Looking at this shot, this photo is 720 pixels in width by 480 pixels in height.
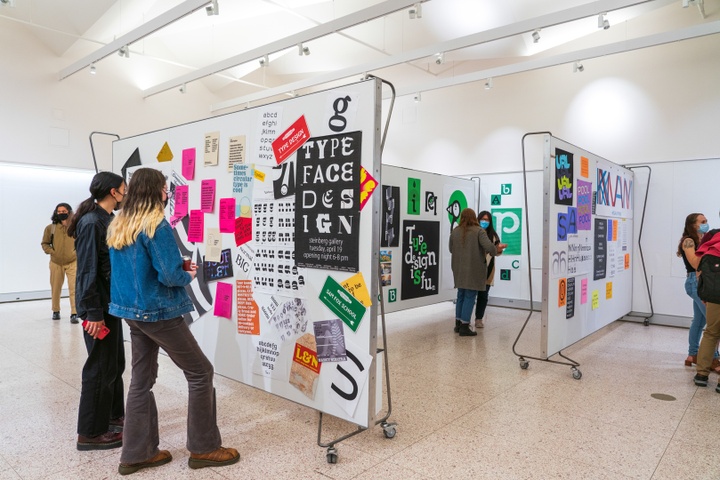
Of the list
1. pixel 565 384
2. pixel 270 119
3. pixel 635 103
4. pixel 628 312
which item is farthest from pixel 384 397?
pixel 635 103

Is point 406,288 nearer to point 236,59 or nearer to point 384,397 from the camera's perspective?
point 384,397

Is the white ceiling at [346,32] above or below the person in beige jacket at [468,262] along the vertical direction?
above

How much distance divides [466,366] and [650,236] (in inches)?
152

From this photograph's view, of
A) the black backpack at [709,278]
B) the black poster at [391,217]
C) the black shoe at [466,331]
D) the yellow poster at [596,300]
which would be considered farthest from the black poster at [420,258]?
the black backpack at [709,278]

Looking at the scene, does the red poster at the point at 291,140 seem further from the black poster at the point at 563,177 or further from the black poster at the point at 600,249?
the black poster at the point at 600,249

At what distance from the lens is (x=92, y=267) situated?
8.61 ft

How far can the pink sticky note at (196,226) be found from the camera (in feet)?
12.1

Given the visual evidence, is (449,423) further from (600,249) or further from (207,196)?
(600,249)

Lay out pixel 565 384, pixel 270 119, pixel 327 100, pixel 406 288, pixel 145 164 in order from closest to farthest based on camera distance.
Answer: pixel 327 100 < pixel 270 119 < pixel 565 384 < pixel 145 164 < pixel 406 288

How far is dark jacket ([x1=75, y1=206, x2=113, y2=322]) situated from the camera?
8.55 ft

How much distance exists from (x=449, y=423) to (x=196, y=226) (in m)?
2.22

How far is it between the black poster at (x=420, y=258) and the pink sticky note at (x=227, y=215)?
2965mm

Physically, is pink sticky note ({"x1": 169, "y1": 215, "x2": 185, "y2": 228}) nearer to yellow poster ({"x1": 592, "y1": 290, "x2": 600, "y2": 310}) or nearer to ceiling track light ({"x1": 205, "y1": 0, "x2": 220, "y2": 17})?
ceiling track light ({"x1": 205, "y1": 0, "x2": 220, "y2": 17})

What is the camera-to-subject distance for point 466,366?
174 inches
